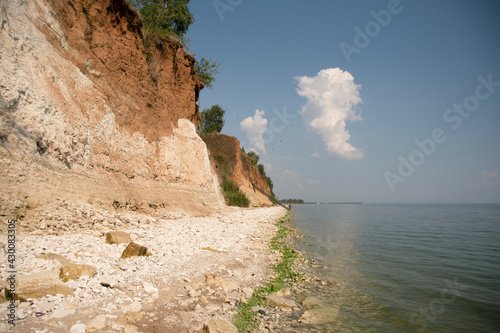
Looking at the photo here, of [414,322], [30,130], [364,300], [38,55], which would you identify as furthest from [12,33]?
[414,322]

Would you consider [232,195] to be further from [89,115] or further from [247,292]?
[247,292]

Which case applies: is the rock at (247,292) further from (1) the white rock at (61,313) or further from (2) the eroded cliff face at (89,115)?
(2) the eroded cliff face at (89,115)

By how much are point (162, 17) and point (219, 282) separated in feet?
57.8

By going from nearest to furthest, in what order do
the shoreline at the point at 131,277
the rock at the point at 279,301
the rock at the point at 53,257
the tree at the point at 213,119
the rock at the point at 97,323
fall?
1. the rock at the point at 97,323
2. the shoreline at the point at 131,277
3. the rock at the point at 53,257
4. the rock at the point at 279,301
5. the tree at the point at 213,119

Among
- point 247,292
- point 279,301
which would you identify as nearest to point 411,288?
point 279,301

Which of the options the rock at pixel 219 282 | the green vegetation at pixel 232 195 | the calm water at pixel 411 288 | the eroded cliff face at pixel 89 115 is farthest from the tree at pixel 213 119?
the rock at pixel 219 282

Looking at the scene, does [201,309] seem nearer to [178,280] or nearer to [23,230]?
[178,280]

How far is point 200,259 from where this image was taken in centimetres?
650

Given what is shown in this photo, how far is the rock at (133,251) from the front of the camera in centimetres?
548

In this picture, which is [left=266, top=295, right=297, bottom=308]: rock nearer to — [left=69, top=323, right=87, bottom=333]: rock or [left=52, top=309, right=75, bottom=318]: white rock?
[left=69, top=323, right=87, bottom=333]: rock

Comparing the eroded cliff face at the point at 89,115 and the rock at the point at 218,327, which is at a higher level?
the eroded cliff face at the point at 89,115

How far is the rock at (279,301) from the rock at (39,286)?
3452 millimetres

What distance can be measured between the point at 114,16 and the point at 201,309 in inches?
501

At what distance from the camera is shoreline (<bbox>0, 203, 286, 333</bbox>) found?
3.41 m
